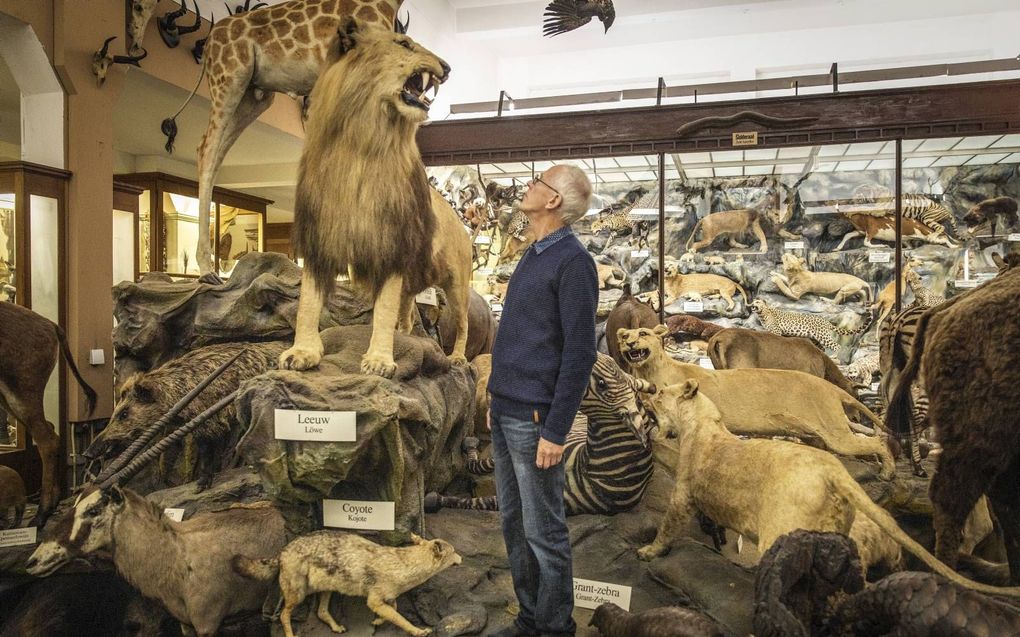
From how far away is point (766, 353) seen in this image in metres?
4.01

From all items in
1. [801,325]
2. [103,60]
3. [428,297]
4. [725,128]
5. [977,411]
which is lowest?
[977,411]

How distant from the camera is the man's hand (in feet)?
7.46

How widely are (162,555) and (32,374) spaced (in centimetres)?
151

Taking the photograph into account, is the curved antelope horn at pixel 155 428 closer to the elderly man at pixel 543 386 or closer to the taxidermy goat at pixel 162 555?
the taxidermy goat at pixel 162 555

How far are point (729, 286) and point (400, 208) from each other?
230cm

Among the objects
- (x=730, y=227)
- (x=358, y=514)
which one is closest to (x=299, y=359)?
(x=358, y=514)

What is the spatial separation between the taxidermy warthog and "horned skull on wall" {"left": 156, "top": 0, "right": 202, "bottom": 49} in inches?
107

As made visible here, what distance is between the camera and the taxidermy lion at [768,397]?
3.36 meters

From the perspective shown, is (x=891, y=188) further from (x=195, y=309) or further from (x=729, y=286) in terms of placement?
(x=195, y=309)

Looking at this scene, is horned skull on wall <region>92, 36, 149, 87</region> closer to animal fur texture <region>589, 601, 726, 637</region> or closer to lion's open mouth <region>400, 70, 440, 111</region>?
lion's open mouth <region>400, 70, 440, 111</region>

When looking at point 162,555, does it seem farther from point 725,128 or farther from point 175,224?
point 175,224

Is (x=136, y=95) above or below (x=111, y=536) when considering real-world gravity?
above

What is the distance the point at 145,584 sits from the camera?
104 inches

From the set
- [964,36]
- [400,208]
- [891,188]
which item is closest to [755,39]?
[964,36]
